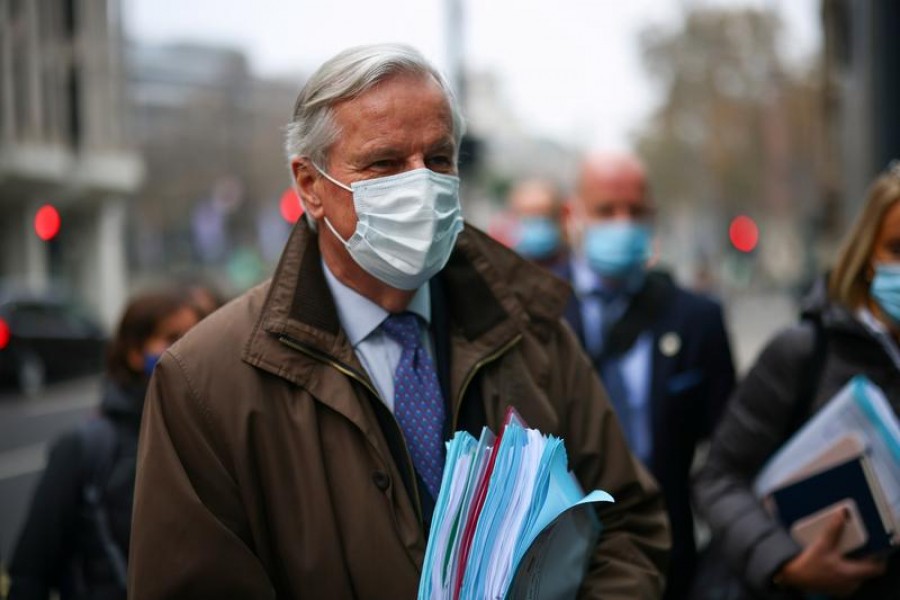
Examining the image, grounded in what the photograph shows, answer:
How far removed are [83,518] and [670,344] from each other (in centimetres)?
186

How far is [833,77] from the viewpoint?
18578 mm

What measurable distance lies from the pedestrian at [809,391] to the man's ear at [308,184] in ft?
4.30

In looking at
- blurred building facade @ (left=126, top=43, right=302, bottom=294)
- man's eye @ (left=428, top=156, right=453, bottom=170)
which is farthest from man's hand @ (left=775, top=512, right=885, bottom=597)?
blurred building facade @ (left=126, top=43, right=302, bottom=294)

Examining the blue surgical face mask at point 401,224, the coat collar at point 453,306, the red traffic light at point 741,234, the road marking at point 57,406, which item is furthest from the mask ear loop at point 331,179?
the red traffic light at point 741,234

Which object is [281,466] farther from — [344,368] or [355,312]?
[355,312]

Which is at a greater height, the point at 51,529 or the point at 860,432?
the point at 860,432

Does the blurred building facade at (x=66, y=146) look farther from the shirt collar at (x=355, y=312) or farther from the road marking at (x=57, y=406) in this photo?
the shirt collar at (x=355, y=312)

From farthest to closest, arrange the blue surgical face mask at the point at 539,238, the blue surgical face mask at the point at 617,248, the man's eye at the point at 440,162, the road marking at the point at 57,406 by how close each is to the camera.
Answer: the road marking at the point at 57,406
the blue surgical face mask at the point at 539,238
the blue surgical face mask at the point at 617,248
the man's eye at the point at 440,162

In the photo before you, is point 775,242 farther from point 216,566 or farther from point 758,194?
point 216,566

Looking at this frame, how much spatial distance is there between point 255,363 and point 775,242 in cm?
7364

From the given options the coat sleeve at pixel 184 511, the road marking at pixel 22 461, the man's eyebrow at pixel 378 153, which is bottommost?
the road marking at pixel 22 461

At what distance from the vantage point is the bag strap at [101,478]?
2.96 m

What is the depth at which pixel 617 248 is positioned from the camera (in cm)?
367

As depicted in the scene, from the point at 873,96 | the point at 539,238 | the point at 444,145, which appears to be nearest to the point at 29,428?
the point at 539,238
